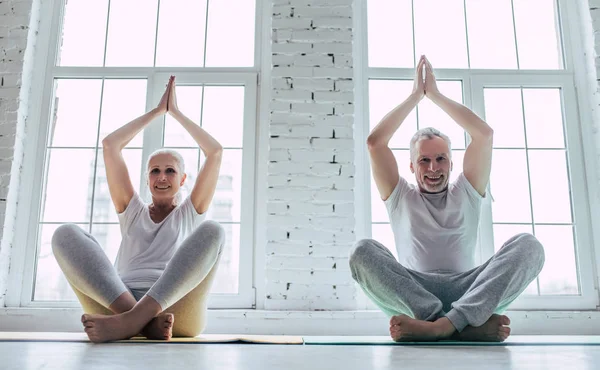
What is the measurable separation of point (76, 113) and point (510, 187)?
8.23 ft

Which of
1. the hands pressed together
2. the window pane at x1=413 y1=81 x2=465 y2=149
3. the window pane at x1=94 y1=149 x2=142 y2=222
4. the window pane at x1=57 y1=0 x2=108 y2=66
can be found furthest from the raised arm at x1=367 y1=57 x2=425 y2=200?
the window pane at x1=57 y1=0 x2=108 y2=66

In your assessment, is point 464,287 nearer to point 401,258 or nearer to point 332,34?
point 401,258

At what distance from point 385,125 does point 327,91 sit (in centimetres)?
82

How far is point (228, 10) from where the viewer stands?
3357 millimetres

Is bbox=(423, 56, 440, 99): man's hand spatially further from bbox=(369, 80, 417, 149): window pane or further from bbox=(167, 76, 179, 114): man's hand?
bbox=(167, 76, 179, 114): man's hand

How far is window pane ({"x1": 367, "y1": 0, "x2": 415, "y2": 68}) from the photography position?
3.30m

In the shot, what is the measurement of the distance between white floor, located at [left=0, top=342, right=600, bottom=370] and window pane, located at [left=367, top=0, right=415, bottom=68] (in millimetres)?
2043

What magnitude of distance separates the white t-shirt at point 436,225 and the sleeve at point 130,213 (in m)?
1.07

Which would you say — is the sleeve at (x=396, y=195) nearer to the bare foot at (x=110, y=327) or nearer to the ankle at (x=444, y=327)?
the ankle at (x=444, y=327)

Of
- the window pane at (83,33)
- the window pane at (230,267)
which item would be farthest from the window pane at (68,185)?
the window pane at (230,267)

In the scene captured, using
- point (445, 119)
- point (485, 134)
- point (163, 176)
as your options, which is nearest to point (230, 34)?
point (163, 176)

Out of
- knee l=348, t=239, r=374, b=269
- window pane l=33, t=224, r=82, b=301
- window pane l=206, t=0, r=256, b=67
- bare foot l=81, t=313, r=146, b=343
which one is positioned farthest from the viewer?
window pane l=206, t=0, r=256, b=67

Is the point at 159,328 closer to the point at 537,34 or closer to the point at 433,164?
the point at 433,164

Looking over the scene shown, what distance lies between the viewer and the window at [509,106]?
10.0ft
